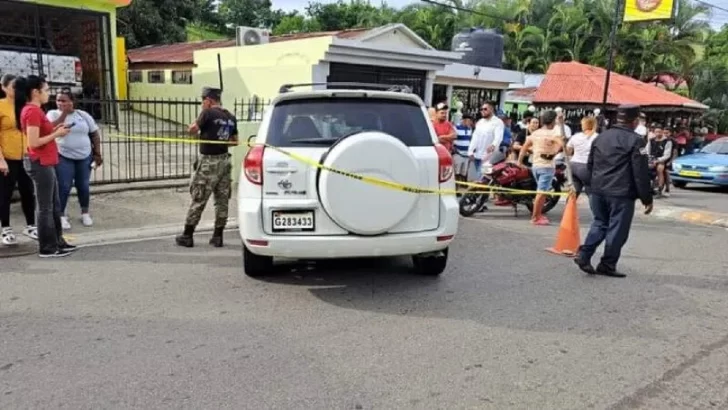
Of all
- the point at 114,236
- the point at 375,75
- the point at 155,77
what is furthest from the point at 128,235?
the point at 155,77

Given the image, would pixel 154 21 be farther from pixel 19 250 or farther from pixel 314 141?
pixel 314 141

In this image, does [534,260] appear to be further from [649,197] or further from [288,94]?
[288,94]

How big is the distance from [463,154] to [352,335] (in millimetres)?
6995

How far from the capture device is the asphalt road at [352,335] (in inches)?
135

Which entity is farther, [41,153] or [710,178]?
[710,178]

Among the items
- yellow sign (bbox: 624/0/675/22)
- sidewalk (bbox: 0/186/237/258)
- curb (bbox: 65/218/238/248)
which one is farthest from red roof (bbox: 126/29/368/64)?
curb (bbox: 65/218/238/248)

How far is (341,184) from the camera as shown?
4.67 metres

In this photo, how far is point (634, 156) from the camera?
575cm

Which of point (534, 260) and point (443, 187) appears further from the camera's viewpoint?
point (534, 260)

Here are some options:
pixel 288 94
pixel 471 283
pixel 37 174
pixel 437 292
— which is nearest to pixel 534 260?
pixel 471 283

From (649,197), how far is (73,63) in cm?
1313

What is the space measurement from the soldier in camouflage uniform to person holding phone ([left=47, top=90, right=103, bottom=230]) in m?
1.61

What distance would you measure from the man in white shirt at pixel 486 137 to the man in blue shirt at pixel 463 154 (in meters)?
0.26

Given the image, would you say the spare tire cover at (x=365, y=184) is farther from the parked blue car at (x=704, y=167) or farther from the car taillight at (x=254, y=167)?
the parked blue car at (x=704, y=167)
